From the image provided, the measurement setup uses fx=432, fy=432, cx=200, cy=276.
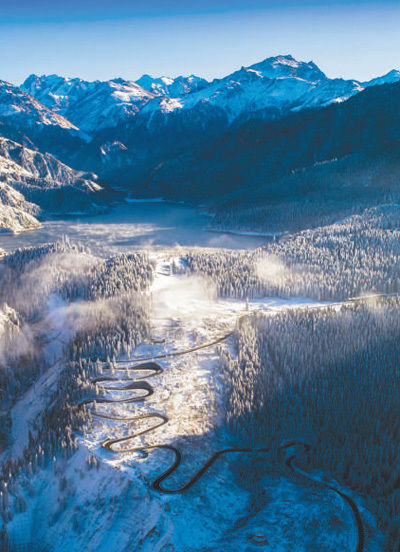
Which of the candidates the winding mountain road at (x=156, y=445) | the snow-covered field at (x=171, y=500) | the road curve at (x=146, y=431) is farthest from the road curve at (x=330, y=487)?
the road curve at (x=146, y=431)

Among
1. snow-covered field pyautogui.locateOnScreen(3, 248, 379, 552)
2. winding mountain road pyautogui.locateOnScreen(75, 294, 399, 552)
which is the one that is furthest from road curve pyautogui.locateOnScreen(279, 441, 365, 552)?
snow-covered field pyautogui.locateOnScreen(3, 248, 379, 552)

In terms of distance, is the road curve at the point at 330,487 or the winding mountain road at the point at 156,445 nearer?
the road curve at the point at 330,487

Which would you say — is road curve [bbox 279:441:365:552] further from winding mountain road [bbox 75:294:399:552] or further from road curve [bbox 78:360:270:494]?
road curve [bbox 78:360:270:494]

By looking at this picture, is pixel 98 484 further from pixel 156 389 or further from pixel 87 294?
pixel 87 294

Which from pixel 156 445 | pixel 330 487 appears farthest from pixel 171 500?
pixel 330 487

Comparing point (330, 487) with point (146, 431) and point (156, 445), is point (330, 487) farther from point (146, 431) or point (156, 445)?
point (146, 431)

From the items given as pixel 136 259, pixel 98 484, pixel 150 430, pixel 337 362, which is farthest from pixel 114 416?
pixel 136 259

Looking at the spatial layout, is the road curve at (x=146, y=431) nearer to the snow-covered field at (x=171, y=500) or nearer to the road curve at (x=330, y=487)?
the snow-covered field at (x=171, y=500)

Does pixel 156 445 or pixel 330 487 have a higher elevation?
pixel 156 445

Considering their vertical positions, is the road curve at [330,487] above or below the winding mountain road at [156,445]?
below

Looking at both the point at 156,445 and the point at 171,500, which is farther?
the point at 156,445

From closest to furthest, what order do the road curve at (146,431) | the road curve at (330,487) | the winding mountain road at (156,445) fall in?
the road curve at (330,487) → the winding mountain road at (156,445) → the road curve at (146,431)
